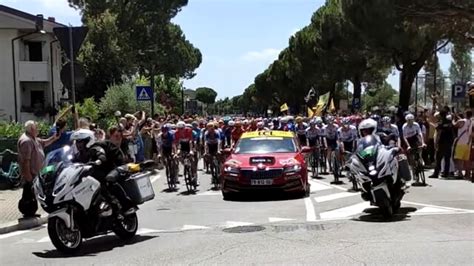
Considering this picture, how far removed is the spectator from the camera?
12.6 meters

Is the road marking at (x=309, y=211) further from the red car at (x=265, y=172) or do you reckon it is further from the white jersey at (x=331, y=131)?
the white jersey at (x=331, y=131)

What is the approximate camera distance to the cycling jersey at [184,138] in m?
18.5

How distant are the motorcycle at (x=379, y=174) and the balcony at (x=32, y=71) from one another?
1554 inches

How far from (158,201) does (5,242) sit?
211 inches

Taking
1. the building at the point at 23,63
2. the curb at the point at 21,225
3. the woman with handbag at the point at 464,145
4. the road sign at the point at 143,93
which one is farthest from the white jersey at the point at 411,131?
the building at the point at 23,63

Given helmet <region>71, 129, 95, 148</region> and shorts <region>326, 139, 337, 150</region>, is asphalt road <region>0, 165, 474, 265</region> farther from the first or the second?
shorts <region>326, 139, 337, 150</region>

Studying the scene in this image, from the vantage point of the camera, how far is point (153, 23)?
2430 inches

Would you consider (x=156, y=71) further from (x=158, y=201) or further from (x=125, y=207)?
(x=125, y=207)

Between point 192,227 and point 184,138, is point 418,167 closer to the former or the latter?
point 184,138

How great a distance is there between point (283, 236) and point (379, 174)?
90.7 inches

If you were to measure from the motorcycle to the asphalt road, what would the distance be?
0.34 m

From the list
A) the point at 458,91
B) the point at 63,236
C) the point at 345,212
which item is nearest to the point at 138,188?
the point at 63,236

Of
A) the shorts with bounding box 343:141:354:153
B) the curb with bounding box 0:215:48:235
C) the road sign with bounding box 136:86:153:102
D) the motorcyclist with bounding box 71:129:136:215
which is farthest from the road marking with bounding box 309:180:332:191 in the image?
the road sign with bounding box 136:86:153:102

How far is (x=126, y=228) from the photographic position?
10.5 m
